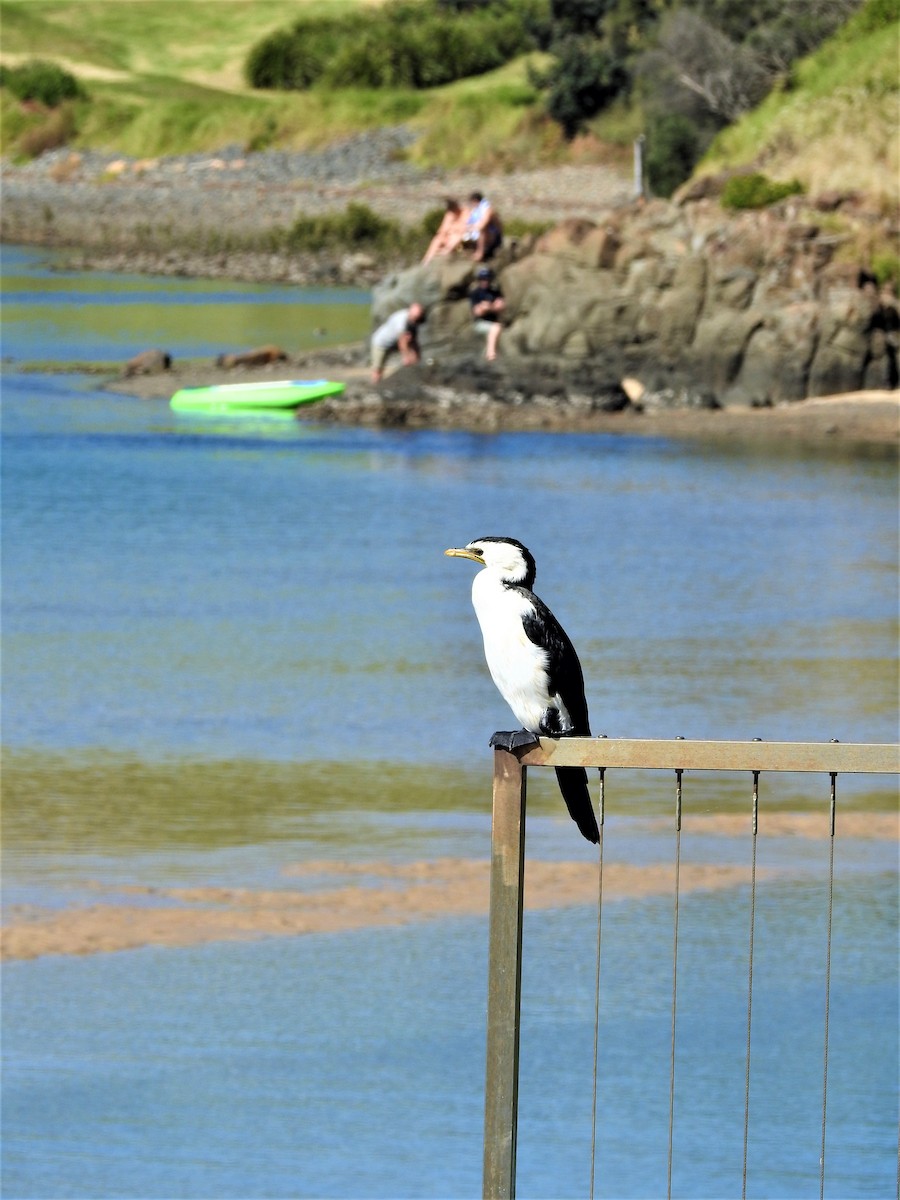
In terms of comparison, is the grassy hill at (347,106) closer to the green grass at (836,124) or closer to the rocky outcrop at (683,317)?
the green grass at (836,124)

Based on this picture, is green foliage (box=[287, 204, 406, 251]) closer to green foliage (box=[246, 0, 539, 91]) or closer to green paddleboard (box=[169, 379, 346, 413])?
green foliage (box=[246, 0, 539, 91])

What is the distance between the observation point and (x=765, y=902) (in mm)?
10883

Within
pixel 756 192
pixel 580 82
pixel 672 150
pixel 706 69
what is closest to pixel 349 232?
pixel 580 82

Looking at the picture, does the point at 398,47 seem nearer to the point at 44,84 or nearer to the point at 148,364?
the point at 44,84

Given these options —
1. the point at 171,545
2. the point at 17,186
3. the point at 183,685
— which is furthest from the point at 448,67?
the point at 183,685

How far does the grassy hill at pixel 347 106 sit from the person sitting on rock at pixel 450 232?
6574 mm

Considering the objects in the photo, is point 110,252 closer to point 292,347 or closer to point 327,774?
point 292,347

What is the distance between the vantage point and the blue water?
27.0 feet

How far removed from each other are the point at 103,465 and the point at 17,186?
55.0 metres

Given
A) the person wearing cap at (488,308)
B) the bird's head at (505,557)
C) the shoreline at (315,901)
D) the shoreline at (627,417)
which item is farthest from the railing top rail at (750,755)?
the person wearing cap at (488,308)

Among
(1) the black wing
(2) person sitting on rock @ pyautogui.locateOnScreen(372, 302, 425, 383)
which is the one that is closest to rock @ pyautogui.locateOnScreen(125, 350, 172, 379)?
(2) person sitting on rock @ pyautogui.locateOnScreen(372, 302, 425, 383)

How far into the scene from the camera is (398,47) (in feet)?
254

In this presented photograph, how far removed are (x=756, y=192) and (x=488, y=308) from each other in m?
6.66

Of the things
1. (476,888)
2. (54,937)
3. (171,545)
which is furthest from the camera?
(171,545)
